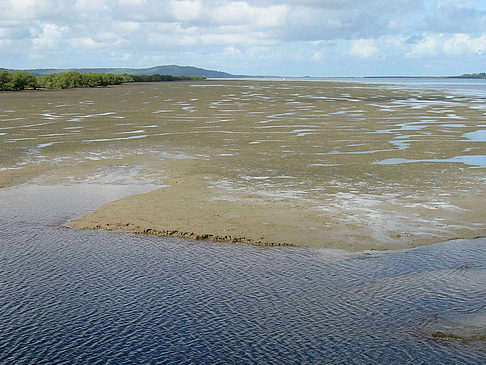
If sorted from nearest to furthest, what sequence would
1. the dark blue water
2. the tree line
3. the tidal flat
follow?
the dark blue water
the tidal flat
the tree line

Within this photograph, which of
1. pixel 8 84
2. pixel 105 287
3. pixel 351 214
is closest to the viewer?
pixel 105 287

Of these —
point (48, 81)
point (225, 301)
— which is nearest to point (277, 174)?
point (225, 301)

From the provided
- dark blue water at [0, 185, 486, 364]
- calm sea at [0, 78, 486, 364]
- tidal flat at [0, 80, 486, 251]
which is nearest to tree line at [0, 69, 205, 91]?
tidal flat at [0, 80, 486, 251]

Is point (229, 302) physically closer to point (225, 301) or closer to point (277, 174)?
point (225, 301)

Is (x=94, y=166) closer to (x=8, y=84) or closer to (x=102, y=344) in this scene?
(x=102, y=344)

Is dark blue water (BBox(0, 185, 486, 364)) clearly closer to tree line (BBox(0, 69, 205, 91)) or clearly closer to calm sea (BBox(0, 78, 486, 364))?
calm sea (BBox(0, 78, 486, 364))

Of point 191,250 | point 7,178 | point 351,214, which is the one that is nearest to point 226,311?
point 191,250

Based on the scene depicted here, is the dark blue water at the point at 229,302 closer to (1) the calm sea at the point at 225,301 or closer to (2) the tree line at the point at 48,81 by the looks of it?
(1) the calm sea at the point at 225,301
